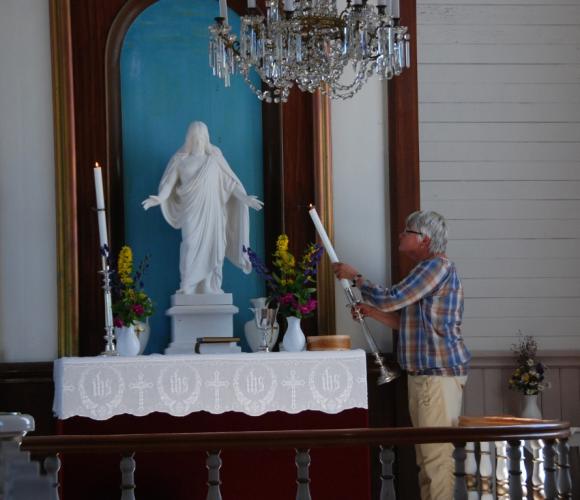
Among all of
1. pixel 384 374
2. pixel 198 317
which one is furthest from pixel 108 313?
pixel 384 374

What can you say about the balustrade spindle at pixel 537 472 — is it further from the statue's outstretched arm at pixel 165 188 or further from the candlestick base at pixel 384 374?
the statue's outstretched arm at pixel 165 188

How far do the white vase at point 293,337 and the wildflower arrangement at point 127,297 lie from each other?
734mm

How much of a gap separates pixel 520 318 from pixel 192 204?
2140mm

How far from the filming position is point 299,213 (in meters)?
6.17

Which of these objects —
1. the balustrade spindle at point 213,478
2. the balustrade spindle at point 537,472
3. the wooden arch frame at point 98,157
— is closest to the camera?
the balustrade spindle at point 213,478

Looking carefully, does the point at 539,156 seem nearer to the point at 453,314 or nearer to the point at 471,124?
the point at 471,124

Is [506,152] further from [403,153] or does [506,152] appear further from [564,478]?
[564,478]

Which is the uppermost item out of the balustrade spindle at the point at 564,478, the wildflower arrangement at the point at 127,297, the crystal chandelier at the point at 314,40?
the crystal chandelier at the point at 314,40

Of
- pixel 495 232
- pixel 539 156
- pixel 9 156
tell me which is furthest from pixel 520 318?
pixel 9 156

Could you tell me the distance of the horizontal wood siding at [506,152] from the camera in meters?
6.59

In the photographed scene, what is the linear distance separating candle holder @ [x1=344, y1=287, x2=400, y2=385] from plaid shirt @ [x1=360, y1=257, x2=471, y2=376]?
13cm

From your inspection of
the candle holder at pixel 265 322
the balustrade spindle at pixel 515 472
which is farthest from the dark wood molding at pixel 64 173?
the balustrade spindle at pixel 515 472

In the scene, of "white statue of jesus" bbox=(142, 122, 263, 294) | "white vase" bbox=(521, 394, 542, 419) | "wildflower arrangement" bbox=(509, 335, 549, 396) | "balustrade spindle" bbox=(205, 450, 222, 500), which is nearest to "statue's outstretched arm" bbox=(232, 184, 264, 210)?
"white statue of jesus" bbox=(142, 122, 263, 294)

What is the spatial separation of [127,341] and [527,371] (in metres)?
2.33
